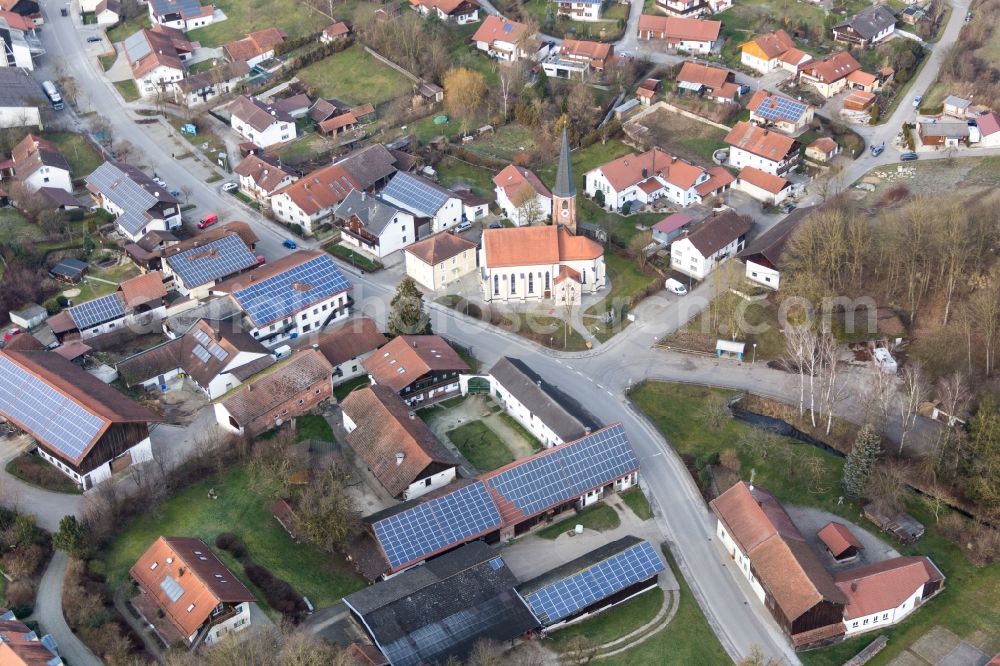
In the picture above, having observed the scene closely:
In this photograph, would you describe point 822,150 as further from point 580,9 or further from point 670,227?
point 580,9

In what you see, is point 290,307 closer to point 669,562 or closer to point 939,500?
point 669,562

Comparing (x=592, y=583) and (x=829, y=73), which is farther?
(x=829, y=73)

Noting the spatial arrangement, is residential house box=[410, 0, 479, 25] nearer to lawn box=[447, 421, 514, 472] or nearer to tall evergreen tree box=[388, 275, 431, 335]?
tall evergreen tree box=[388, 275, 431, 335]

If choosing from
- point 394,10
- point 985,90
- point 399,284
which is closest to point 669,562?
point 399,284

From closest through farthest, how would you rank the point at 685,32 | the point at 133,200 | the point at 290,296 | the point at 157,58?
the point at 290,296 → the point at 133,200 → the point at 157,58 → the point at 685,32

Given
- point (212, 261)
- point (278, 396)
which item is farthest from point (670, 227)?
point (212, 261)

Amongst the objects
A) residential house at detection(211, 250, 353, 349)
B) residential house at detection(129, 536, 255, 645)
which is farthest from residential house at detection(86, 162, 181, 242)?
residential house at detection(129, 536, 255, 645)
